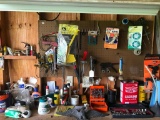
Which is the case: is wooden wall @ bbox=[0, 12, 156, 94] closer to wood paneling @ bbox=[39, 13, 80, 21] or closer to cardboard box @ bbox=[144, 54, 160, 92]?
wood paneling @ bbox=[39, 13, 80, 21]

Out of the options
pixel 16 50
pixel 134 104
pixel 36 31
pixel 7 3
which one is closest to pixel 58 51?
pixel 36 31

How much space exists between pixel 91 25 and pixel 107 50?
29cm

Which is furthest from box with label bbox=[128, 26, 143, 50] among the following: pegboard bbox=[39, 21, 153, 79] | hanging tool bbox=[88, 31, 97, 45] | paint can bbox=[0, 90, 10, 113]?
paint can bbox=[0, 90, 10, 113]

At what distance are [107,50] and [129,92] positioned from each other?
45cm

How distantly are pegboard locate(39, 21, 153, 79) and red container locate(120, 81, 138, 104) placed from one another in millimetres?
114

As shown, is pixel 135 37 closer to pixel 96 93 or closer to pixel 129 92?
pixel 129 92

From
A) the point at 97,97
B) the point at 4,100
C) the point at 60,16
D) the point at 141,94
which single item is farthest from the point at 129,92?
the point at 4,100

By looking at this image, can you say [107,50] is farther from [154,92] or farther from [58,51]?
[154,92]

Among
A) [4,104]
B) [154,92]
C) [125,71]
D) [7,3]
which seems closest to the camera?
[7,3]

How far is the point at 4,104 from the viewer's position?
1.55 meters

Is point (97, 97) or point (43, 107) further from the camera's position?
point (97, 97)

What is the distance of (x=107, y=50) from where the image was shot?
1776mm

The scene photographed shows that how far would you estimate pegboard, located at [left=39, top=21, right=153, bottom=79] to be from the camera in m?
1.75

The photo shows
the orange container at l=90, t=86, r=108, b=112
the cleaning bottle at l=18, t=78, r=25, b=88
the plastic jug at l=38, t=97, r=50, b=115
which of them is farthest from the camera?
the cleaning bottle at l=18, t=78, r=25, b=88
